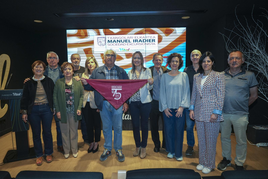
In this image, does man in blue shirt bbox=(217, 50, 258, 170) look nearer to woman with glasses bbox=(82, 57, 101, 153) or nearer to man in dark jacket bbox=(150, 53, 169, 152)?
man in dark jacket bbox=(150, 53, 169, 152)

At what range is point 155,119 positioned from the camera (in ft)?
10.4

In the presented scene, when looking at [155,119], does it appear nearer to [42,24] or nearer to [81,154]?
[81,154]

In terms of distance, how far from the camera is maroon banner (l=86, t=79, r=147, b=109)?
264cm

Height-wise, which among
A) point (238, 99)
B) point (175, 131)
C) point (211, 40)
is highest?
point (211, 40)

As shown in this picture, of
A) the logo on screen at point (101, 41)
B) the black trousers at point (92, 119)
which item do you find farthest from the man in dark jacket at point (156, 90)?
the logo on screen at point (101, 41)

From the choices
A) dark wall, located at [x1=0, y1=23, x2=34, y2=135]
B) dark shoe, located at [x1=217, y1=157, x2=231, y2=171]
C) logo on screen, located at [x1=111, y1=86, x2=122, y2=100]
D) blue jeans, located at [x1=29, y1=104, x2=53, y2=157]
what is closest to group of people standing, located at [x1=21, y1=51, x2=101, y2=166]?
blue jeans, located at [x1=29, y1=104, x2=53, y2=157]

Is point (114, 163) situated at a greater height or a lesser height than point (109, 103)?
lesser

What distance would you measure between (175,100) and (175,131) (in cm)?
52

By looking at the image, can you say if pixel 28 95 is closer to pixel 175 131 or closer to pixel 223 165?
pixel 175 131

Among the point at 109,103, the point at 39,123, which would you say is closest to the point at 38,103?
the point at 39,123

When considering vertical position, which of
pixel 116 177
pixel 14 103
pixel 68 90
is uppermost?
pixel 68 90

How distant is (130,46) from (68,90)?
12.0 ft

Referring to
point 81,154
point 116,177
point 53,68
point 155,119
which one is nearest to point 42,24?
point 53,68

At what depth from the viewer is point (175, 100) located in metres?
2.64
